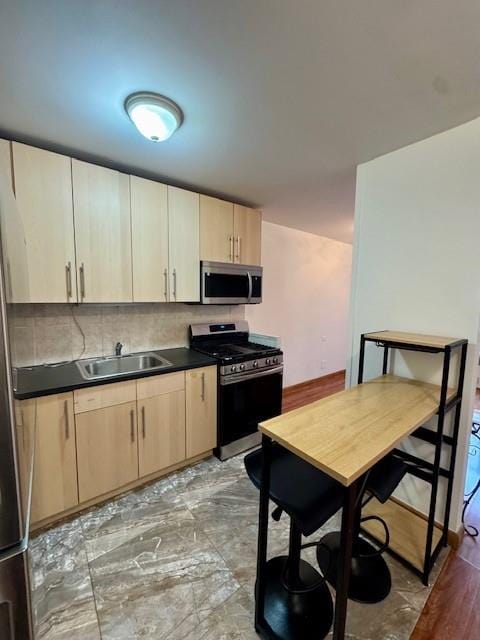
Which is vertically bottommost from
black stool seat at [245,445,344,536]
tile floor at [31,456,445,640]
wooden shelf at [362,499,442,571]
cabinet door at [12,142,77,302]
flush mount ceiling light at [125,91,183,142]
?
tile floor at [31,456,445,640]

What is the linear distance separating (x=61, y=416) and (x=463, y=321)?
7.95ft

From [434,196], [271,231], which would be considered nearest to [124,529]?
[434,196]

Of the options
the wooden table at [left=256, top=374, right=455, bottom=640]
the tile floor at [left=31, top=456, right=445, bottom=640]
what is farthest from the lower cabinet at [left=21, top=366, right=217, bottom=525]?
the wooden table at [left=256, top=374, right=455, bottom=640]

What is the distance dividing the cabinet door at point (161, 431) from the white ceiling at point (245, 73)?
1.78 metres

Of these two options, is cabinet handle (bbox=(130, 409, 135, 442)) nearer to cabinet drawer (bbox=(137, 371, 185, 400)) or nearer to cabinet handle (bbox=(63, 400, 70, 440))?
cabinet drawer (bbox=(137, 371, 185, 400))

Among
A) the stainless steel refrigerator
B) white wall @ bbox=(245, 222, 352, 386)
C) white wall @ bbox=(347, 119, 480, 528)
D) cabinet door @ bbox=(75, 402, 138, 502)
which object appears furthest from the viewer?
white wall @ bbox=(245, 222, 352, 386)

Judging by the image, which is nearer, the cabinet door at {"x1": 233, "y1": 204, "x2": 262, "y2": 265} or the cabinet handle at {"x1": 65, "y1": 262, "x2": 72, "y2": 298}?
the cabinet handle at {"x1": 65, "y1": 262, "x2": 72, "y2": 298}

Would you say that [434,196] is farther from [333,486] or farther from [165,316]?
[165,316]

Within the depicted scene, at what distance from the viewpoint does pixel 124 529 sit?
174cm

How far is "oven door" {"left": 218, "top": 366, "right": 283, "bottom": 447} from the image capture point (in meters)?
2.43

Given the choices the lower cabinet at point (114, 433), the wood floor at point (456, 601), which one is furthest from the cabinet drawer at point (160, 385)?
the wood floor at point (456, 601)

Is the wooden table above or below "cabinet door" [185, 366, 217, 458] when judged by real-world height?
above

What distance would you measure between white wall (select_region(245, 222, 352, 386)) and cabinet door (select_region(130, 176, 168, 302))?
4.69ft

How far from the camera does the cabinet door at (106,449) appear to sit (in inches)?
71.5
